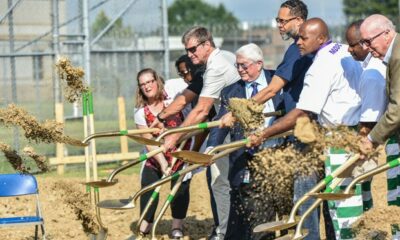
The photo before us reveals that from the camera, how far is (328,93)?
838 cm

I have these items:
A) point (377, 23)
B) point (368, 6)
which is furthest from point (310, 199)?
point (368, 6)

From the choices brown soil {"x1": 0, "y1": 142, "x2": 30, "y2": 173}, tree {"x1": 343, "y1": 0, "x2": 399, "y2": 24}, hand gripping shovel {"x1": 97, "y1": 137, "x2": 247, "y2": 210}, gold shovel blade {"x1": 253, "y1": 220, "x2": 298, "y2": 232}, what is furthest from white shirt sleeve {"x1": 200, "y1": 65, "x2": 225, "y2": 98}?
tree {"x1": 343, "y1": 0, "x2": 399, "y2": 24}

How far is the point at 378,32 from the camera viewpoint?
25.2ft

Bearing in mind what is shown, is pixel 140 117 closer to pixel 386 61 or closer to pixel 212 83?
pixel 212 83

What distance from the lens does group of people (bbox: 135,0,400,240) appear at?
318 inches

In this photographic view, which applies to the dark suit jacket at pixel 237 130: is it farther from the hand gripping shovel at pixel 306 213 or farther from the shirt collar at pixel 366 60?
the hand gripping shovel at pixel 306 213

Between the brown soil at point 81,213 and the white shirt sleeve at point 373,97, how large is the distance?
3076mm

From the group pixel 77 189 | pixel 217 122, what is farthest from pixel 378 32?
pixel 77 189

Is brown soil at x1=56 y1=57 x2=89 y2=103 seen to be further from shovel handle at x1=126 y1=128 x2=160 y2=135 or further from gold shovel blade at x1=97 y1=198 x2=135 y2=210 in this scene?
gold shovel blade at x1=97 y1=198 x2=135 y2=210

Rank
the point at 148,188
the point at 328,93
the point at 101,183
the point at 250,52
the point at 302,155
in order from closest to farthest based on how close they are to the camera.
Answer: the point at 302,155 < the point at 328,93 < the point at 148,188 < the point at 101,183 < the point at 250,52

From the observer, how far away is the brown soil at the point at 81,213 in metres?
10.1

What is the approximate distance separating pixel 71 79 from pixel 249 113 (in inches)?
84.0

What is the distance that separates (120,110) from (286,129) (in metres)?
9.83

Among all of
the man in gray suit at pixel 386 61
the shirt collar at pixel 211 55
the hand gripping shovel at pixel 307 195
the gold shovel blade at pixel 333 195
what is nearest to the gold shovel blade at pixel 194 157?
the hand gripping shovel at pixel 307 195
